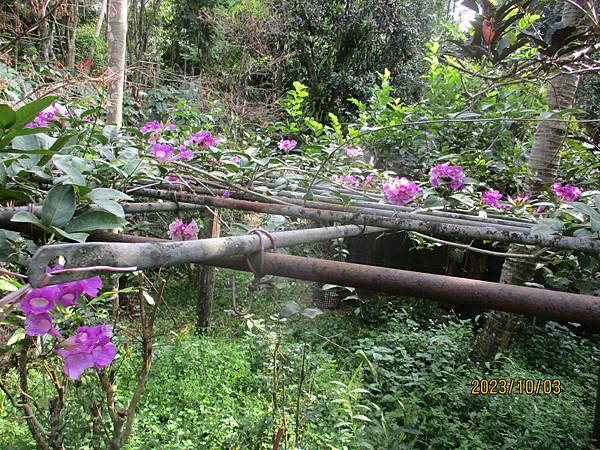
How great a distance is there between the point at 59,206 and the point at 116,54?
2.09m

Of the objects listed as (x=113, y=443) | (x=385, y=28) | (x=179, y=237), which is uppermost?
(x=385, y=28)

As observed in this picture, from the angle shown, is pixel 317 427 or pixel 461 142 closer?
pixel 317 427

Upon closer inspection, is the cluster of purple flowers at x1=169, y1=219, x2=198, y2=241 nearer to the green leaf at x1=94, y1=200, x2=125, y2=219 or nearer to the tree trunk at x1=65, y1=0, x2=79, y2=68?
the green leaf at x1=94, y1=200, x2=125, y2=219

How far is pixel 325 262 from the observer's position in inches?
19.1

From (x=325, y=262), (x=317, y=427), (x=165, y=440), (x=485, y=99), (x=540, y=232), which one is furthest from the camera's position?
(x=485, y=99)

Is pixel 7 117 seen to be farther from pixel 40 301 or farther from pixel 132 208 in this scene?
pixel 132 208

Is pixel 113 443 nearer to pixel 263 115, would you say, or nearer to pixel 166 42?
pixel 263 115

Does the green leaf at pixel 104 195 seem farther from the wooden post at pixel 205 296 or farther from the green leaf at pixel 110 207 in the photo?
the wooden post at pixel 205 296

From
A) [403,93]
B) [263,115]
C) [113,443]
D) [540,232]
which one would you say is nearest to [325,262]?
[540,232]

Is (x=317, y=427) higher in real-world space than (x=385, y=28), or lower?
lower

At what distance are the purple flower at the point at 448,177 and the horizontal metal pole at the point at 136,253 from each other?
3.35 feet

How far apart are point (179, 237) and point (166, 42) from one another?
621 centimetres

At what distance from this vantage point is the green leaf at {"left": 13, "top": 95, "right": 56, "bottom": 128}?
41 centimetres
